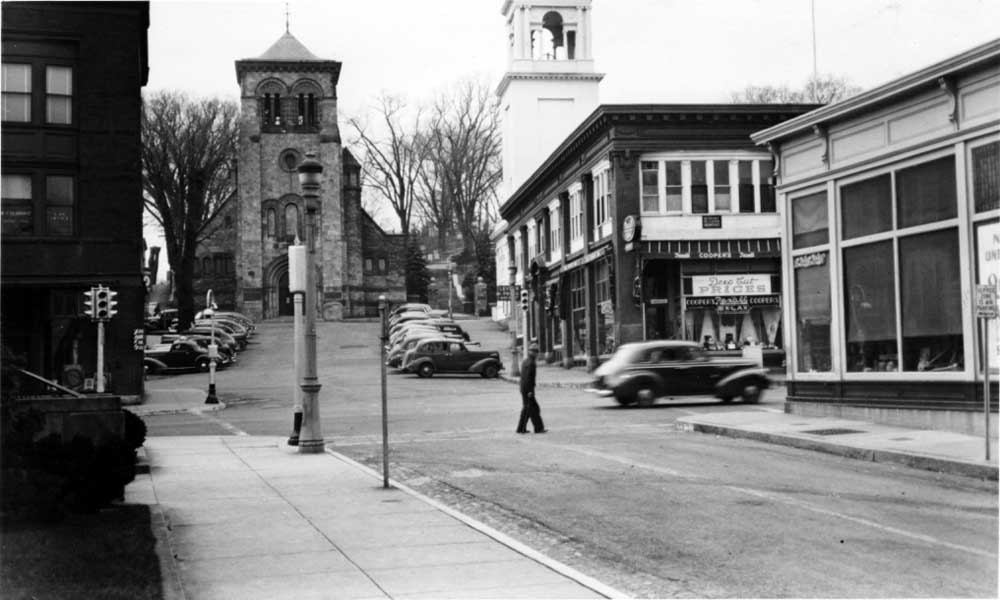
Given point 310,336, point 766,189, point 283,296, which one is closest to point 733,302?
point 766,189

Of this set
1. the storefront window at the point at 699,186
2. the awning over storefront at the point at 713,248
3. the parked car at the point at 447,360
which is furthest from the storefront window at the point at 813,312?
the parked car at the point at 447,360

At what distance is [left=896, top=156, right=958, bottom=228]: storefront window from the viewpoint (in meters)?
18.2

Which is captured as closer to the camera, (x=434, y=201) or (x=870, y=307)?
(x=870, y=307)

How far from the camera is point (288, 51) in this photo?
9175 cm

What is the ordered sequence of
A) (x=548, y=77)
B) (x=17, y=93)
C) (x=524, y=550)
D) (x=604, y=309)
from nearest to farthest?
(x=524, y=550) → (x=17, y=93) → (x=604, y=309) → (x=548, y=77)

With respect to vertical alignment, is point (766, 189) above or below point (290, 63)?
below

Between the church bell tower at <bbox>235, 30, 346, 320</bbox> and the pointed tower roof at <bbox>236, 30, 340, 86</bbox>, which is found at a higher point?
the pointed tower roof at <bbox>236, 30, 340, 86</bbox>

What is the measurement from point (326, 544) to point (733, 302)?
113 feet

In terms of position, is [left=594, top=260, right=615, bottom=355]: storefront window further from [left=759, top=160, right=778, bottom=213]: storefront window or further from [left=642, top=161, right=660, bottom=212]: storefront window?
[left=759, top=160, right=778, bottom=213]: storefront window

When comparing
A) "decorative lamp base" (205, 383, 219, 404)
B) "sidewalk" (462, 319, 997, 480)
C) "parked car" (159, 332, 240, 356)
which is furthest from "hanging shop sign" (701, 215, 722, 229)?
"parked car" (159, 332, 240, 356)

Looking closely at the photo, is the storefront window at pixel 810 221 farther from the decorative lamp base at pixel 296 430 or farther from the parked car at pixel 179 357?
the parked car at pixel 179 357

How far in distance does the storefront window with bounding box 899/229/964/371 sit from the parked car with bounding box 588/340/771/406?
29.3ft

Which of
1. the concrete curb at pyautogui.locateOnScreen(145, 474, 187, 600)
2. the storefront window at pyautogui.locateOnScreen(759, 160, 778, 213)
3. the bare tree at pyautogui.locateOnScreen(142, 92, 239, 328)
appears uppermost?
the bare tree at pyautogui.locateOnScreen(142, 92, 239, 328)

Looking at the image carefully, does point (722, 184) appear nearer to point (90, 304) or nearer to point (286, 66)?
point (90, 304)
